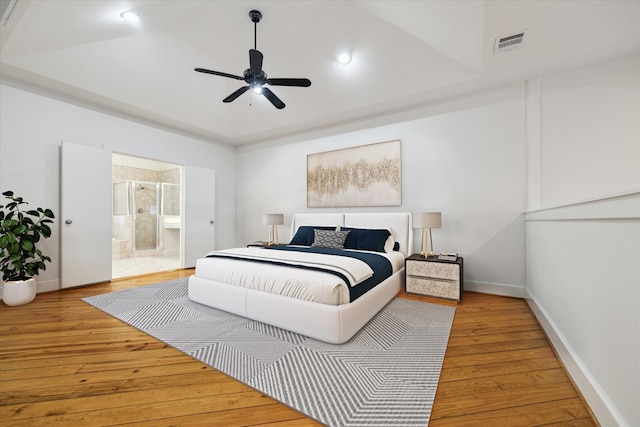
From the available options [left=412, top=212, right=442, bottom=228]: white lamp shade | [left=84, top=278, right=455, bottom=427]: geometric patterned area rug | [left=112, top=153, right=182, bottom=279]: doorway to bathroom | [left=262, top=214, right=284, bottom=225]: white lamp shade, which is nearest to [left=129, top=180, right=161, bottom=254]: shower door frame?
[left=112, top=153, right=182, bottom=279]: doorway to bathroom

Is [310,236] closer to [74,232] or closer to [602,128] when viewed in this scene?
[74,232]

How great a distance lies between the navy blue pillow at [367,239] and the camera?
137 inches

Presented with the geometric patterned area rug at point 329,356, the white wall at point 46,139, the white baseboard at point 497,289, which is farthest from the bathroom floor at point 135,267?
the white baseboard at point 497,289

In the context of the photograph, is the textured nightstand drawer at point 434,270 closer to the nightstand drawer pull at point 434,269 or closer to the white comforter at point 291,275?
the nightstand drawer pull at point 434,269

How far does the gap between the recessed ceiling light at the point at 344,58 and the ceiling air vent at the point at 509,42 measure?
1.66 meters

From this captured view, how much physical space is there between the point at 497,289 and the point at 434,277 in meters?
0.94

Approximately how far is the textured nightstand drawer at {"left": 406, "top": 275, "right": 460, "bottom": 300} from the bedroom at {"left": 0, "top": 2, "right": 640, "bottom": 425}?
655 mm

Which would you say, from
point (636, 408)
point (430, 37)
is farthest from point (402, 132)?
point (636, 408)

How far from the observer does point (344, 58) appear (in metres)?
3.41

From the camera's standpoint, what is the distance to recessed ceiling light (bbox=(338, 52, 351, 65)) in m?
3.37

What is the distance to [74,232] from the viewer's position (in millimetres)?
3617

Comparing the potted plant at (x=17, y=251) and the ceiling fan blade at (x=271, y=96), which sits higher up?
the ceiling fan blade at (x=271, y=96)

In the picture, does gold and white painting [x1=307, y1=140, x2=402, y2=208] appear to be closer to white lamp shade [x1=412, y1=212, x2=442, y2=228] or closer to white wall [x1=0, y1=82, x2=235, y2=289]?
white lamp shade [x1=412, y1=212, x2=442, y2=228]

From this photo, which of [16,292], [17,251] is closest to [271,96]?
[17,251]
